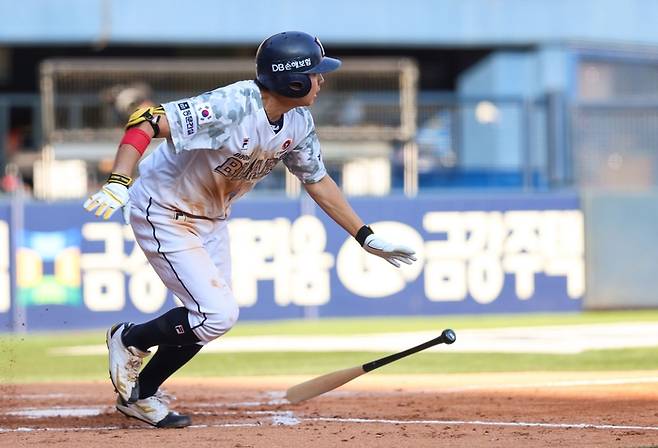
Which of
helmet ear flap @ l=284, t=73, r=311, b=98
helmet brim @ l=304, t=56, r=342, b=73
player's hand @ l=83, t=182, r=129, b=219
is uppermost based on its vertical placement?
helmet brim @ l=304, t=56, r=342, b=73

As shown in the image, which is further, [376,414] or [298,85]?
[376,414]

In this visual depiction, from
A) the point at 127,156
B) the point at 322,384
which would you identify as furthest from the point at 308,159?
the point at 322,384

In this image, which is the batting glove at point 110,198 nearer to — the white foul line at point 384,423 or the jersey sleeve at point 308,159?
the jersey sleeve at point 308,159

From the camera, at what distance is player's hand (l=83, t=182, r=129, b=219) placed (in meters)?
5.30

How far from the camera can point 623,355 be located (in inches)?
401

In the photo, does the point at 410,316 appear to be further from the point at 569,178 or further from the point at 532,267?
the point at 569,178

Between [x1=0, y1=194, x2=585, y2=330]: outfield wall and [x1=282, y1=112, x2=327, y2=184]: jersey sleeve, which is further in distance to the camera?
[x1=0, y1=194, x2=585, y2=330]: outfield wall

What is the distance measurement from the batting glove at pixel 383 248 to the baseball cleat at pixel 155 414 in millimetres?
1376

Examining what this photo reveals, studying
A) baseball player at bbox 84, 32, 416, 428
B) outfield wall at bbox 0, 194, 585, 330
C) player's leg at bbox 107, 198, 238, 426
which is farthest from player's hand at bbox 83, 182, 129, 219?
outfield wall at bbox 0, 194, 585, 330

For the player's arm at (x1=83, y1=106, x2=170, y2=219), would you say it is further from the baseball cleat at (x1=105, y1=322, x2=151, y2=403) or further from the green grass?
the green grass

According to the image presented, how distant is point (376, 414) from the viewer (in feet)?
22.0

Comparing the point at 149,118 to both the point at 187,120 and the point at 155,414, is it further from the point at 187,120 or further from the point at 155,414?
the point at 155,414

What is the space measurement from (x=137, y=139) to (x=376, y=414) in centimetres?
225

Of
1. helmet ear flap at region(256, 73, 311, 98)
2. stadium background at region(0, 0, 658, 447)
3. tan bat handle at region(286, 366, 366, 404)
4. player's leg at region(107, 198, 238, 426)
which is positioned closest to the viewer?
helmet ear flap at region(256, 73, 311, 98)
